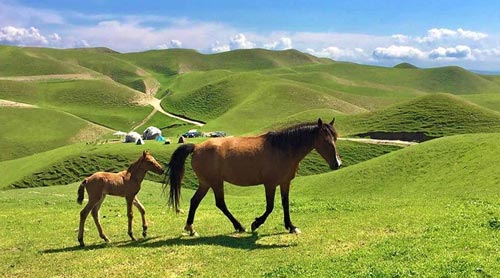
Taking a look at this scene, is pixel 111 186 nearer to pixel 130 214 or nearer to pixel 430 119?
pixel 130 214

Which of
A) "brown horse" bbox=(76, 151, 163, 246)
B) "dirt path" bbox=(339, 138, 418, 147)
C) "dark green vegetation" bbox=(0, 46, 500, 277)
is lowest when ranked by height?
"dirt path" bbox=(339, 138, 418, 147)

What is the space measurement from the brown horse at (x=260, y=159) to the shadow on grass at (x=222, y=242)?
0.62 meters

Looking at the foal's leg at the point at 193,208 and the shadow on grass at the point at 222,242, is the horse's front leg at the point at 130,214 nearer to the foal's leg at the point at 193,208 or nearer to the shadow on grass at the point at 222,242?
the shadow on grass at the point at 222,242

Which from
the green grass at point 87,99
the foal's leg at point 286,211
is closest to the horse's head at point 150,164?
the foal's leg at point 286,211

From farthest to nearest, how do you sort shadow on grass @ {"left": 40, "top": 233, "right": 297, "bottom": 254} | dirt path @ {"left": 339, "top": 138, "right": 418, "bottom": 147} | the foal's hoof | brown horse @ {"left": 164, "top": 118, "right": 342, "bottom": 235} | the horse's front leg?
dirt path @ {"left": 339, "top": 138, "right": 418, "bottom": 147}, the foal's hoof, the horse's front leg, brown horse @ {"left": 164, "top": 118, "right": 342, "bottom": 235}, shadow on grass @ {"left": 40, "top": 233, "right": 297, "bottom": 254}

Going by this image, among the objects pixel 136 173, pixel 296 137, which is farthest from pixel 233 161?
pixel 136 173

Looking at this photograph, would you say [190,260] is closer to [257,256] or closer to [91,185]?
[257,256]

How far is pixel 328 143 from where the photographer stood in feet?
47.8

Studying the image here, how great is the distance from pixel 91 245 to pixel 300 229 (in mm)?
7229

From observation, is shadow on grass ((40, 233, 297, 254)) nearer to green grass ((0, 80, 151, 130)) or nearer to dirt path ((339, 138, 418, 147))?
dirt path ((339, 138, 418, 147))

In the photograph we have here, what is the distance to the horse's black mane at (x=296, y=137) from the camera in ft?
49.3

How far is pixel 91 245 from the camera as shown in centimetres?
1516

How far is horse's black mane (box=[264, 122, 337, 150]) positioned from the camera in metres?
15.0

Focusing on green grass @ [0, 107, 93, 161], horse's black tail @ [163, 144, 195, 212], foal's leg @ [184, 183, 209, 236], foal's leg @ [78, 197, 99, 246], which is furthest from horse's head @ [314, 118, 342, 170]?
green grass @ [0, 107, 93, 161]
